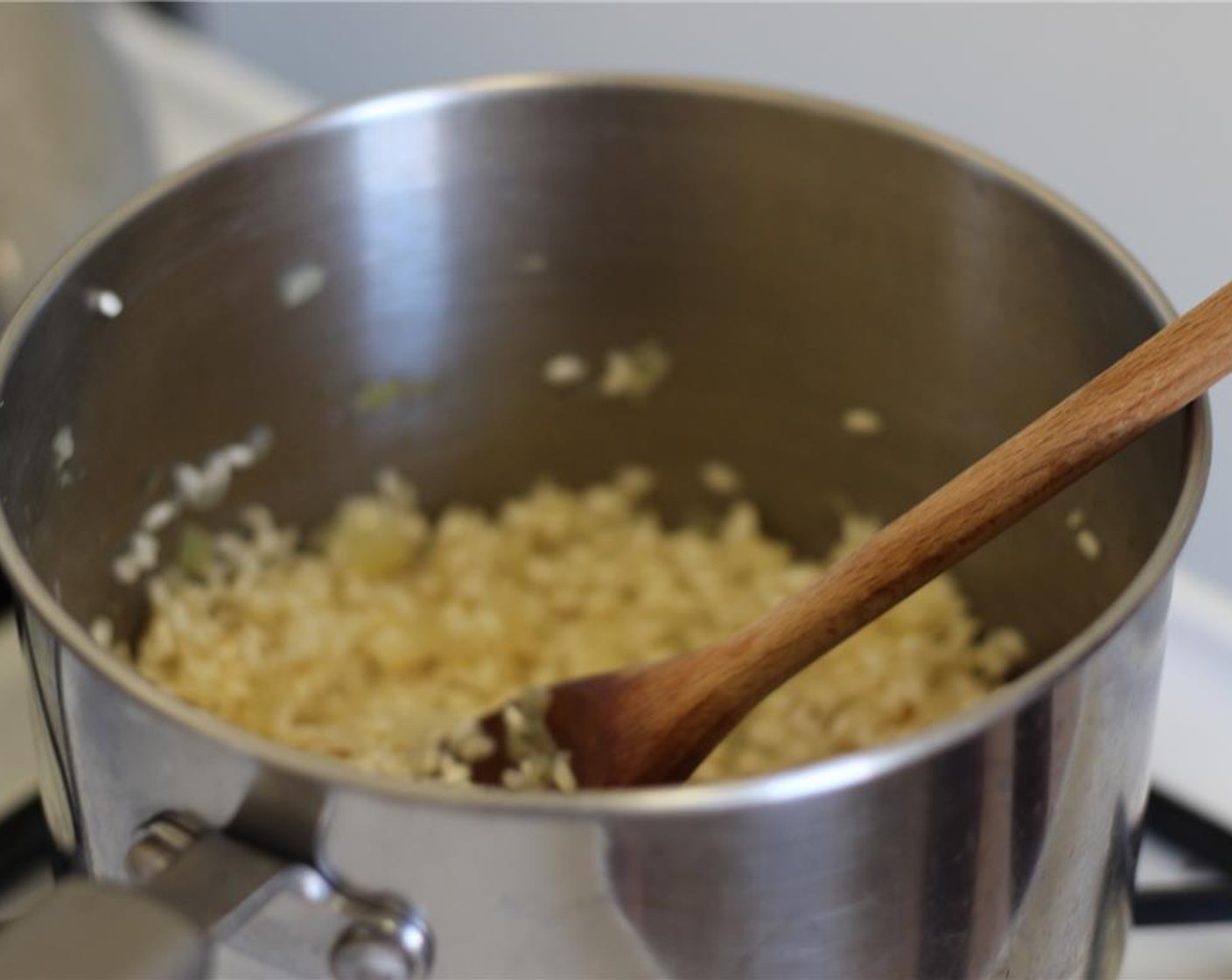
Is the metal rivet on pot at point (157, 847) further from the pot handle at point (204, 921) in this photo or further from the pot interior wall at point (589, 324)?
the pot interior wall at point (589, 324)

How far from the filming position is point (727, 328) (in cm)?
79

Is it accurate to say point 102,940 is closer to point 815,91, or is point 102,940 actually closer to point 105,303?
point 105,303

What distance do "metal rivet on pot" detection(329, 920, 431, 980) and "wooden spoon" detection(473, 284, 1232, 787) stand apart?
156 millimetres

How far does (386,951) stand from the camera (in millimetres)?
431

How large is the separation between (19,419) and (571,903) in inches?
10.3

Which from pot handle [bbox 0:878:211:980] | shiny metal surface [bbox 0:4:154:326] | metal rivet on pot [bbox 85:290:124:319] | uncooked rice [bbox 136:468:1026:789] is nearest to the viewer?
pot handle [bbox 0:878:211:980]

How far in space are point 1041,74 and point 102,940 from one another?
55cm

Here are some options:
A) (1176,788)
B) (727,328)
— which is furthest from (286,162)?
(1176,788)

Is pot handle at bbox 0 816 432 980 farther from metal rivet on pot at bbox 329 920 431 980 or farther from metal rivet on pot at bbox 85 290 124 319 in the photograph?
metal rivet on pot at bbox 85 290 124 319

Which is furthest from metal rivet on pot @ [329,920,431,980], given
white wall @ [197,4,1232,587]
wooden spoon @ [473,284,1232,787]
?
white wall @ [197,4,1232,587]

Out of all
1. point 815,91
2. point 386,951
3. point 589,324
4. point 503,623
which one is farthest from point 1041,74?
point 386,951

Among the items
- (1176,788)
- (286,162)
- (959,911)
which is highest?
(286,162)

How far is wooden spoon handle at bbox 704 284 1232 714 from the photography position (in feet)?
1.62

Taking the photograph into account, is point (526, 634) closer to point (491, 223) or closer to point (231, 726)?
point (491, 223)
